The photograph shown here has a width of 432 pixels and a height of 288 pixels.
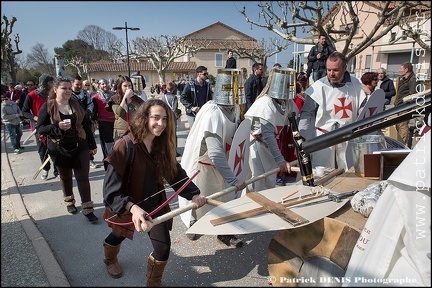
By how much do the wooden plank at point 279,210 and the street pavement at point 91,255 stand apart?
0.77 m

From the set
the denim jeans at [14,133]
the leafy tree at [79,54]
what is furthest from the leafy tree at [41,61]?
the denim jeans at [14,133]

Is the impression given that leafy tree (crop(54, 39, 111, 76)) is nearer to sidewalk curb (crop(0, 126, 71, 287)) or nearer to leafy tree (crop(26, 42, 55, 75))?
leafy tree (crop(26, 42, 55, 75))

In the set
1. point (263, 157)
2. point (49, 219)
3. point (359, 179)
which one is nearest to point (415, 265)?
point (359, 179)

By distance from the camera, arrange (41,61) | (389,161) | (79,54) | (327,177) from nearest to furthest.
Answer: (389,161)
(327,177)
(41,61)
(79,54)

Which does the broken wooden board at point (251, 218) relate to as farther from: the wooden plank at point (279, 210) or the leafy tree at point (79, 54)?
the leafy tree at point (79, 54)

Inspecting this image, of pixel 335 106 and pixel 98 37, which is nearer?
pixel 335 106

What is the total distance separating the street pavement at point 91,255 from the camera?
2666mm

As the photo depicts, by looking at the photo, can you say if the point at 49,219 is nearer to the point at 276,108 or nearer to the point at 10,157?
the point at 276,108

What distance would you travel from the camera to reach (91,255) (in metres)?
3.15

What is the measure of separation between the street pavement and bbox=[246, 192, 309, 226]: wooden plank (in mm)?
772

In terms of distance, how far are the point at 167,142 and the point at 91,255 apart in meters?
1.57

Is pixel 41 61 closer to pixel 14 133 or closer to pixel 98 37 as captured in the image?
pixel 98 37

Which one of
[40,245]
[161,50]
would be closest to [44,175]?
[40,245]

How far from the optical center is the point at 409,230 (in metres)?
1.57
